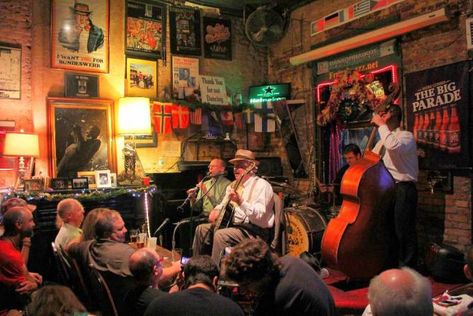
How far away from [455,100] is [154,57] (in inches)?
167

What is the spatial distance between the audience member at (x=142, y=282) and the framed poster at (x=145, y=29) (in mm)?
4685

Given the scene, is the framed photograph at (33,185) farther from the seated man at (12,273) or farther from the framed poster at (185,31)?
the framed poster at (185,31)

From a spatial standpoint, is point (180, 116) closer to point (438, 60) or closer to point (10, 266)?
point (438, 60)

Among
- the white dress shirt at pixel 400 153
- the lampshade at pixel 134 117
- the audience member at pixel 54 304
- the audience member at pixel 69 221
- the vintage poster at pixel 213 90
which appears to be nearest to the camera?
the audience member at pixel 54 304

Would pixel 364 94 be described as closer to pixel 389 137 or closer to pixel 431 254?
pixel 389 137

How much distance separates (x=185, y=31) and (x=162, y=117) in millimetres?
1478

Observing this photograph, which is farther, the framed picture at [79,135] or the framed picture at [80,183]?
the framed picture at [79,135]

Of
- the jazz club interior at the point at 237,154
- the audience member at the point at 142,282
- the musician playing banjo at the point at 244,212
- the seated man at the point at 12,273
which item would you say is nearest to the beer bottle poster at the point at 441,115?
the jazz club interior at the point at 237,154

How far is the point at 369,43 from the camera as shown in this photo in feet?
19.5

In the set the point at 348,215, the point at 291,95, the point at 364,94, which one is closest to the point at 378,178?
the point at 348,215

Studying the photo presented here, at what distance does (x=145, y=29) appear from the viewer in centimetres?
680

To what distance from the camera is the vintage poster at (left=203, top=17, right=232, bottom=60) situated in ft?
24.4

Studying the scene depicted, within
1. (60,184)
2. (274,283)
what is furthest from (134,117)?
(274,283)

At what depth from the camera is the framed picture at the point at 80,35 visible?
6.00 meters
